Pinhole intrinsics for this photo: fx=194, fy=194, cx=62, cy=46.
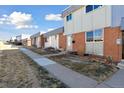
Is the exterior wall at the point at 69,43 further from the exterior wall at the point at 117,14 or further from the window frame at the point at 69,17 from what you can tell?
the exterior wall at the point at 117,14

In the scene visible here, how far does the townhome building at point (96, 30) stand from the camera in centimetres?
1287

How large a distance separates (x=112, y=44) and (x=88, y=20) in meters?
4.19

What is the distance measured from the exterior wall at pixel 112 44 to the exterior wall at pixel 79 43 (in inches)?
155

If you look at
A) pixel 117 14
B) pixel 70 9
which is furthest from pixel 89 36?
pixel 70 9

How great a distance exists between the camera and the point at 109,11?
1340 cm

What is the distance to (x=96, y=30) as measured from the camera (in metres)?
15.5

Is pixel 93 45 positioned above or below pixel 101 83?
above

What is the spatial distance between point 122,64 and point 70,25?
429 inches

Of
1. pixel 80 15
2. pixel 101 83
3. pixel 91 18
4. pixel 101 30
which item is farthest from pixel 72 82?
pixel 80 15

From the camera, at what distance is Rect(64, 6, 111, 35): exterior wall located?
14.0 metres

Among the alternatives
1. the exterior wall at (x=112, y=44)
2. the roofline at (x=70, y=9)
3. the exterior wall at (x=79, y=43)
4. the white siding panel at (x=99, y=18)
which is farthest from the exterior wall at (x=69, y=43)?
the exterior wall at (x=112, y=44)

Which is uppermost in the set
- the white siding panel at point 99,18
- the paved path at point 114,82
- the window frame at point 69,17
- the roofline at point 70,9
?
the roofline at point 70,9

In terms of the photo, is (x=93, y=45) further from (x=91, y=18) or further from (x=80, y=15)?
(x=80, y=15)

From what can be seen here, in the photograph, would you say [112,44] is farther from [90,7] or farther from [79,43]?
[79,43]
